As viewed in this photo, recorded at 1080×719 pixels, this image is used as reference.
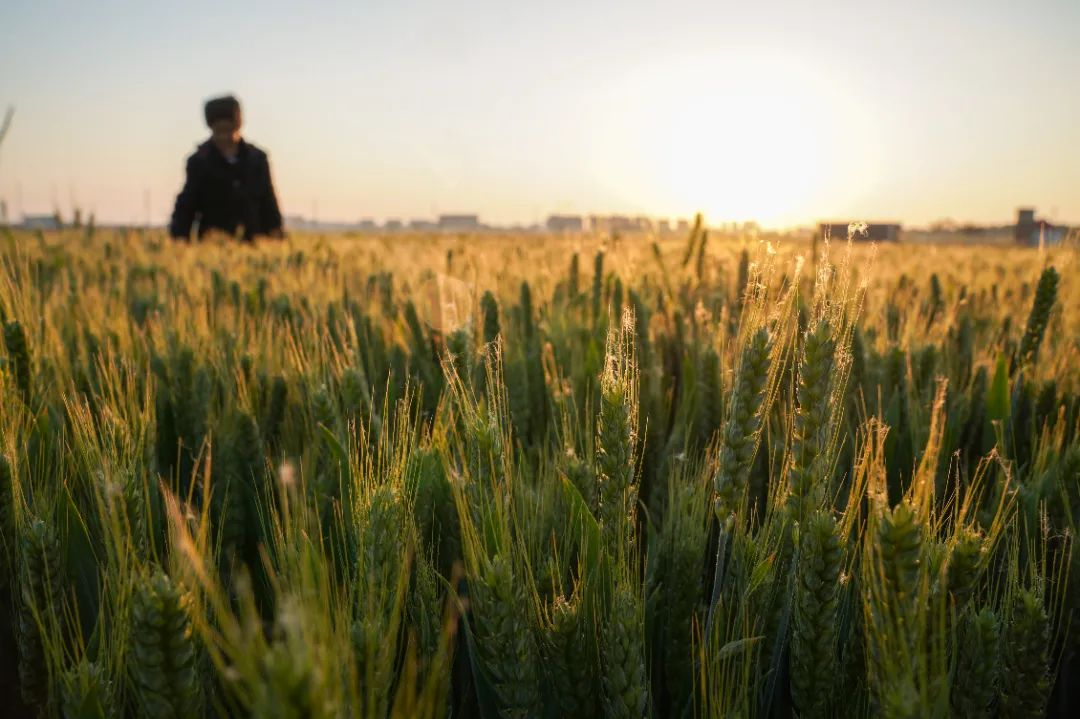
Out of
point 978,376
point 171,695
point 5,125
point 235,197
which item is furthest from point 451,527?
point 235,197

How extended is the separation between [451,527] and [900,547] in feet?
2.30

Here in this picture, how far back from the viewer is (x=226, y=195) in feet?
28.6

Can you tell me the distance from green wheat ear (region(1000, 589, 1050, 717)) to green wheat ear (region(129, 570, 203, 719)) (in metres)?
1.01

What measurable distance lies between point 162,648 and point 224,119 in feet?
27.4

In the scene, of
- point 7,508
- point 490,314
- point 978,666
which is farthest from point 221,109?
point 978,666

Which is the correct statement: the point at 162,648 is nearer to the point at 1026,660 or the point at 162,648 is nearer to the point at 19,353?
the point at 1026,660

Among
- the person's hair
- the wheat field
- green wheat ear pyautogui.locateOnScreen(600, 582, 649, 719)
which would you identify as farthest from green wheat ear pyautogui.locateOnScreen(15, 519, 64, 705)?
the person's hair

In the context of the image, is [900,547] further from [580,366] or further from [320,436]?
[580,366]

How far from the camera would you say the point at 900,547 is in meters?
0.76

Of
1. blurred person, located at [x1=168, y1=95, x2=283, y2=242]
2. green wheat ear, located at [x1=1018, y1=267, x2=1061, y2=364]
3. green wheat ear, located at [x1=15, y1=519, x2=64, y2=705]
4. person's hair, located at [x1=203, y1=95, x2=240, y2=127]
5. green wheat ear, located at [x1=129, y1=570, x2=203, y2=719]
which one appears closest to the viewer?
green wheat ear, located at [x1=129, y1=570, x2=203, y2=719]

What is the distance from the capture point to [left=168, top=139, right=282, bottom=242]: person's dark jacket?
829 centimetres

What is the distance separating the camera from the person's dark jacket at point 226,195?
829 cm

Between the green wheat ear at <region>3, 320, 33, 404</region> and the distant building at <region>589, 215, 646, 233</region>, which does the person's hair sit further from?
the green wheat ear at <region>3, 320, 33, 404</region>

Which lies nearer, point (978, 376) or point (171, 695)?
point (171, 695)
